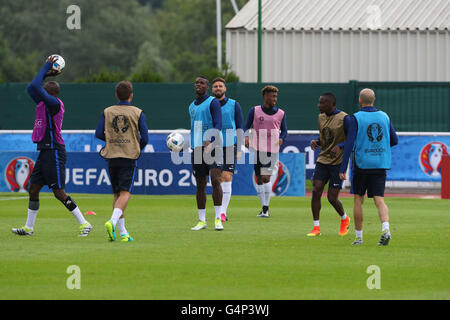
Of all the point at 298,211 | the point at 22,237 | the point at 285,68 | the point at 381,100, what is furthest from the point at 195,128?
the point at 285,68

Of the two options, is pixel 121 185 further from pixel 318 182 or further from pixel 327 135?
pixel 327 135

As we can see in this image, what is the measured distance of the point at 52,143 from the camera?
1312 cm

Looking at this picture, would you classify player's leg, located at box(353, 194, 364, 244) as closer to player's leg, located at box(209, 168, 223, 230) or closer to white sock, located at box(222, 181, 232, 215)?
player's leg, located at box(209, 168, 223, 230)

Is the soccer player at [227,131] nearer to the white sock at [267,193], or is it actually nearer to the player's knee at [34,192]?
the white sock at [267,193]

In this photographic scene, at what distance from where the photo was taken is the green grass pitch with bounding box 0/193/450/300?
28.6 ft

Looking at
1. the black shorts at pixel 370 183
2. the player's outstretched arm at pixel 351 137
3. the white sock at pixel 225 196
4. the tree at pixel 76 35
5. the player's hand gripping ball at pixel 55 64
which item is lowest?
the white sock at pixel 225 196

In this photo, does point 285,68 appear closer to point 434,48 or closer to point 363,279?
point 434,48

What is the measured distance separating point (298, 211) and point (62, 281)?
944cm

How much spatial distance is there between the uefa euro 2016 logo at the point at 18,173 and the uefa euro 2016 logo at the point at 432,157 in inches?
364

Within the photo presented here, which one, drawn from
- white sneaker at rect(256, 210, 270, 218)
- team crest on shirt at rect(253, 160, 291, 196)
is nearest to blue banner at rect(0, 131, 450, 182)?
team crest on shirt at rect(253, 160, 291, 196)

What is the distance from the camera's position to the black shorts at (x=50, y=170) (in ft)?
43.0

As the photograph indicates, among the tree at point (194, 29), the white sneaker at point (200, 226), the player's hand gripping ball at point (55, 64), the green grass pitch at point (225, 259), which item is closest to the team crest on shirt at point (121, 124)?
the player's hand gripping ball at point (55, 64)

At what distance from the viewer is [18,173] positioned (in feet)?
74.3

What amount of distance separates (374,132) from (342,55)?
874 inches
